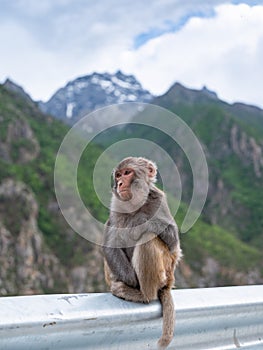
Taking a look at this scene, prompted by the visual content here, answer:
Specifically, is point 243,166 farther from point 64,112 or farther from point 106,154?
point 106,154

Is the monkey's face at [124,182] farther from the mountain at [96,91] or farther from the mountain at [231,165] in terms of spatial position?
the mountain at [96,91]

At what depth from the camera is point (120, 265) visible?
2.89m

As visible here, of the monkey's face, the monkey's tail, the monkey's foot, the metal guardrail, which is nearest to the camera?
the metal guardrail

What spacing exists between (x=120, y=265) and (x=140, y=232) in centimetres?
24

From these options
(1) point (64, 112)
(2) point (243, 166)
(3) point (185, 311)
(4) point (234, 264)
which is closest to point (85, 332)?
(3) point (185, 311)

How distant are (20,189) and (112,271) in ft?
130

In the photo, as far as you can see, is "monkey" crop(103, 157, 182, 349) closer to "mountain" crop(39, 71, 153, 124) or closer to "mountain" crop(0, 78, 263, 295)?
"mountain" crop(0, 78, 263, 295)

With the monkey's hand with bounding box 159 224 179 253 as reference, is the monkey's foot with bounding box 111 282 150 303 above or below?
below

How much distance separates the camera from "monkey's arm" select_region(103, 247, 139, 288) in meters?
2.88

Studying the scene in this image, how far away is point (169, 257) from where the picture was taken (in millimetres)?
2885

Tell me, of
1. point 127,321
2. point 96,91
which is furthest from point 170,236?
point 96,91

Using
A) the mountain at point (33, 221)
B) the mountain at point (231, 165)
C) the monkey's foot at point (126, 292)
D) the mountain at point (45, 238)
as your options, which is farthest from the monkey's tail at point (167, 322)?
the mountain at point (231, 165)

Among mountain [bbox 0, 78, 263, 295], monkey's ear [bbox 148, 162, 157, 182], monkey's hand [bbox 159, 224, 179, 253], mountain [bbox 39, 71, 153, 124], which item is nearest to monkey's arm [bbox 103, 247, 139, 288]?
monkey's hand [bbox 159, 224, 179, 253]

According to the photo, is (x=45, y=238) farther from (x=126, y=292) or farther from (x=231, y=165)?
(x=126, y=292)
